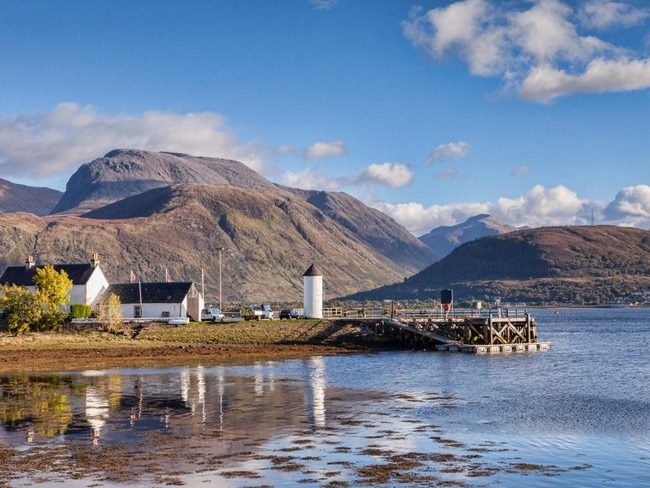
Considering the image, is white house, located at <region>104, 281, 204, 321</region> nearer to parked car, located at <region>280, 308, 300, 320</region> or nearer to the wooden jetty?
parked car, located at <region>280, 308, 300, 320</region>

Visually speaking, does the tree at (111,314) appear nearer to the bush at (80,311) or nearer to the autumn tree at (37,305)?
the bush at (80,311)

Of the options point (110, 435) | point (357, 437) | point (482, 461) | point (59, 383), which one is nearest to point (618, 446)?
point (482, 461)

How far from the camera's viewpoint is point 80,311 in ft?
311

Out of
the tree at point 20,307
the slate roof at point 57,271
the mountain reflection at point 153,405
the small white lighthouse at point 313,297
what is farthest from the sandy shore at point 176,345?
the slate roof at point 57,271

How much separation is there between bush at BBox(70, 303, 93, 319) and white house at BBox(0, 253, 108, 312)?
448cm

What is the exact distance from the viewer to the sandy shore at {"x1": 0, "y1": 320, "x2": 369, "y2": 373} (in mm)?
72688

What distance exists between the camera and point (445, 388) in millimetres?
53688

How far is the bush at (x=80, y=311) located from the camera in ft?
310

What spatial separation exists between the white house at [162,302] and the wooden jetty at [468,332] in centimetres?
2139

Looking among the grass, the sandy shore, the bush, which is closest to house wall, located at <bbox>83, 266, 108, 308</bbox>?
the bush

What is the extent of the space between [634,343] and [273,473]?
317 ft

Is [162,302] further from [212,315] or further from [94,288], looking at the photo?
[94,288]

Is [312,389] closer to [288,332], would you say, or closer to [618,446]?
[618,446]

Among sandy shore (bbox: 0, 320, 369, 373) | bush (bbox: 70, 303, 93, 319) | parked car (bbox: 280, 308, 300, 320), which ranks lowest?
sandy shore (bbox: 0, 320, 369, 373)
